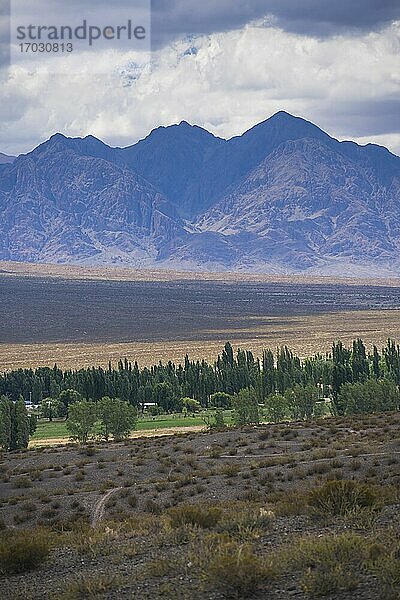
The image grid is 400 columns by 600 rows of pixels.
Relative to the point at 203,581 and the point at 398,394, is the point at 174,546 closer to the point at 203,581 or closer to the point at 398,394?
the point at 203,581

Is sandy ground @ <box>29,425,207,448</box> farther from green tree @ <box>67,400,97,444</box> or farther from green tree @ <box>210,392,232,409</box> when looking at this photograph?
green tree @ <box>210,392,232,409</box>

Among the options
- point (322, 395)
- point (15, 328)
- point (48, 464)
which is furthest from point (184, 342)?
point (48, 464)

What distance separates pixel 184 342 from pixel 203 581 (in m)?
131

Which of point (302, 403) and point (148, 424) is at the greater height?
point (302, 403)

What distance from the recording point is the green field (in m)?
62.8

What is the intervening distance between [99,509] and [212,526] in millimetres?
7857

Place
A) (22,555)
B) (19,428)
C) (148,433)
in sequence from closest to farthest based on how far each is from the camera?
(22,555), (19,428), (148,433)

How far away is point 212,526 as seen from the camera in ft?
55.7

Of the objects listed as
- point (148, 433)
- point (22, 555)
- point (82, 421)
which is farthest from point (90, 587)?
point (148, 433)

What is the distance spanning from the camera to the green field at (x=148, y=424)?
206ft

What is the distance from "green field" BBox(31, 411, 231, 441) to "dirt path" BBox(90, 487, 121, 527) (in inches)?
1366

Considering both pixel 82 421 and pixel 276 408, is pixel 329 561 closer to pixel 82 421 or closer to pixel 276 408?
pixel 82 421

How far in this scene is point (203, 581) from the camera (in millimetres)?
12969

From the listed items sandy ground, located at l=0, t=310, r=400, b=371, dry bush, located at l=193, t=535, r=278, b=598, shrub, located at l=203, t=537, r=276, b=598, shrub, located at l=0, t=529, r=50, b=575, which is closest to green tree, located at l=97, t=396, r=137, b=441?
shrub, located at l=0, t=529, r=50, b=575
